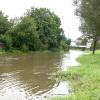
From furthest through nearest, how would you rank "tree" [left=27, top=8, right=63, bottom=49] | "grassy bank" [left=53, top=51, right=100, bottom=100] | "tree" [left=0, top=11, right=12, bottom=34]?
"tree" [left=27, top=8, right=63, bottom=49] → "tree" [left=0, top=11, right=12, bottom=34] → "grassy bank" [left=53, top=51, right=100, bottom=100]

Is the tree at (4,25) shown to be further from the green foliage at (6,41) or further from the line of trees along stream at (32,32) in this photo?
the green foliage at (6,41)

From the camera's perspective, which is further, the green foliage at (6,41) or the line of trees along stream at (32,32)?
the line of trees along stream at (32,32)

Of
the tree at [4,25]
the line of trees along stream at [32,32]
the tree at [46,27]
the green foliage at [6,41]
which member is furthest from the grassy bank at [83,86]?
the tree at [46,27]

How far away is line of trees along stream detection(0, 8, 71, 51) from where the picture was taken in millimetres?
64000

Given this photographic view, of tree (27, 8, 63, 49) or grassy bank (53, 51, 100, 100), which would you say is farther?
tree (27, 8, 63, 49)

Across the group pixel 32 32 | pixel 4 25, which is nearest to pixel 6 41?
pixel 4 25

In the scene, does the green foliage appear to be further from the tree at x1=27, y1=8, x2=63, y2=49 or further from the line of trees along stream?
the tree at x1=27, y1=8, x2=63, y2=49

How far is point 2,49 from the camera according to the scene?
58.4 metres

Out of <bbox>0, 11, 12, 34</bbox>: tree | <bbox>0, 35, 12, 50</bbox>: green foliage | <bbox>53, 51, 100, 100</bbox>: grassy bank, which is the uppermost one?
<bbox>0, 11, 12, 34</bbox>: tree

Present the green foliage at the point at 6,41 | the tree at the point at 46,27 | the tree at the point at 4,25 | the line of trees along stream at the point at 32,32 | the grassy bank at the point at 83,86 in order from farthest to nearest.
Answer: the tree at the point at 46,27 < the tree at the point at 4,25 < the line of trees along stream at the point at 32,32 < the green foliage at the point at 6,41 < the grassy bank at the point at 83,86

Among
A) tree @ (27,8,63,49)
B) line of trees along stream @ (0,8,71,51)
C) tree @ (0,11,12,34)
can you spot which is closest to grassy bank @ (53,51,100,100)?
line of trees along stream @ (0,8,71,51)

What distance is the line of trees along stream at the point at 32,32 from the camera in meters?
64.0

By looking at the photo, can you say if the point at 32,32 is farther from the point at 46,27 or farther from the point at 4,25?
the point at 46,27

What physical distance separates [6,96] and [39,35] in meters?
59.7
